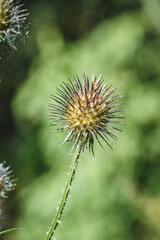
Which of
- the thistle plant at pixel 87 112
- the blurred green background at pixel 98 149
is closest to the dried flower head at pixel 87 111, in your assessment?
the thistle plant at pixel 87 112

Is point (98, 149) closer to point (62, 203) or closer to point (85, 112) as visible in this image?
point (85, 112)

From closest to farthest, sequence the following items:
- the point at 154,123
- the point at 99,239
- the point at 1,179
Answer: the point at 1,179 < the point at 99,239 < the point at 154,123

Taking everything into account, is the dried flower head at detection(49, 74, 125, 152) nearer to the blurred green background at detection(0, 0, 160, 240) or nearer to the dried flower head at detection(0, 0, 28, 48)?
the dried flower head at detection(0, 0, 28, 48)

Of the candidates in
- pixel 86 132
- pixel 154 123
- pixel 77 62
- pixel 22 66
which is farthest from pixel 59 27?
pixel 86 132

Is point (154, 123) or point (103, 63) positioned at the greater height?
point (103, 63)

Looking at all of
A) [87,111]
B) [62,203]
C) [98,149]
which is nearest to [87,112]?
[87,111]

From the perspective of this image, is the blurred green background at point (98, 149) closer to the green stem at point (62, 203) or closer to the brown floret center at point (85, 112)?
the brown floret center at point (85, 112)

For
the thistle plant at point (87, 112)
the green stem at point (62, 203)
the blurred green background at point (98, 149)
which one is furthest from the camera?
the blurred green background at point (98, 149)

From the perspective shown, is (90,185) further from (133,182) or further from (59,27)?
(59,27)

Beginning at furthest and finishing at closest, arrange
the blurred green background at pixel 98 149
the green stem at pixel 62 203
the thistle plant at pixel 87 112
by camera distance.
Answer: the blurred green background at pixel 98 149, the thistle plant at pixel 87 112, the green stem at pixel 62 203

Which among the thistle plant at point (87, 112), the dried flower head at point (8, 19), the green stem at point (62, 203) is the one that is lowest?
the green stem at point (62, 203)
